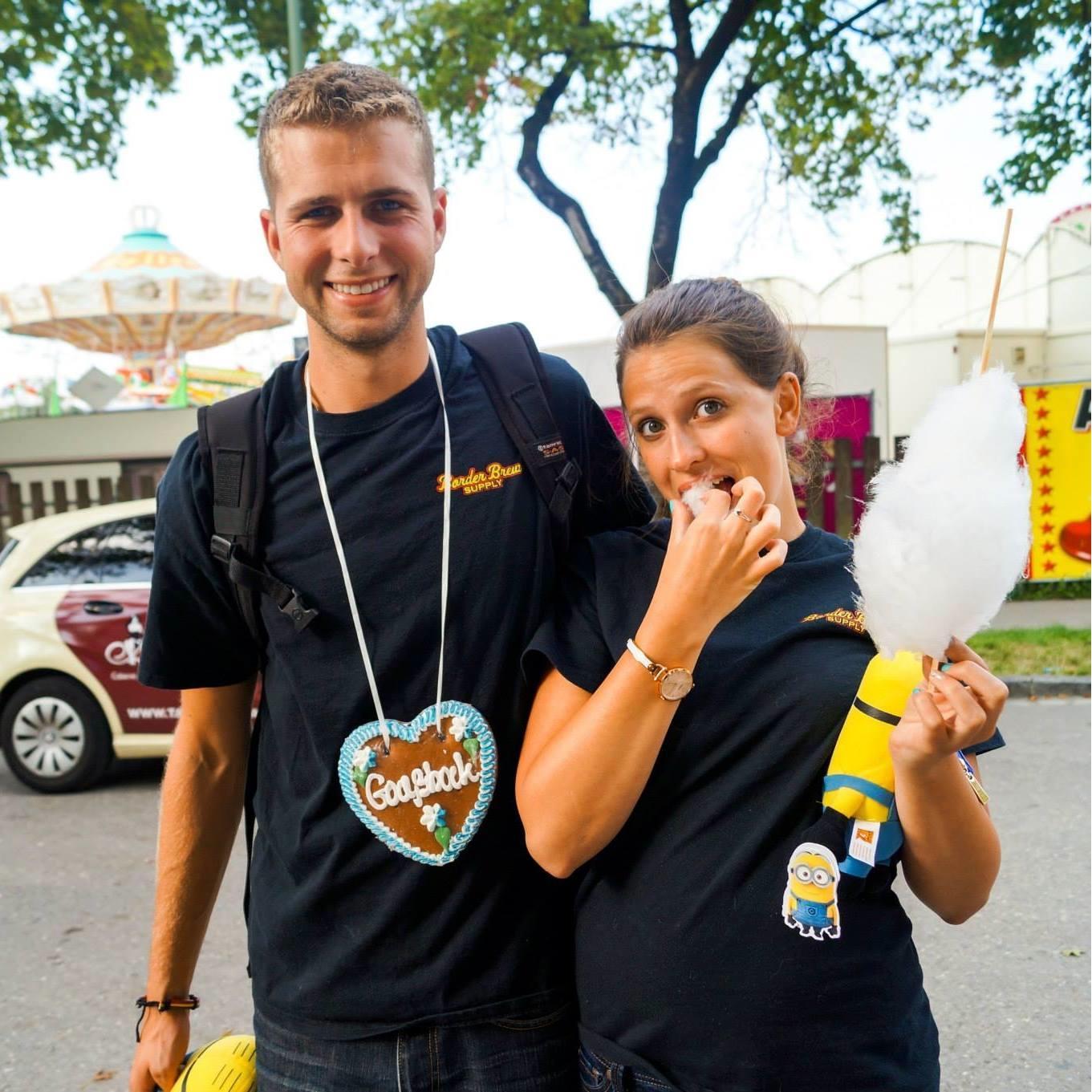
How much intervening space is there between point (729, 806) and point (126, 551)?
6.71 metres

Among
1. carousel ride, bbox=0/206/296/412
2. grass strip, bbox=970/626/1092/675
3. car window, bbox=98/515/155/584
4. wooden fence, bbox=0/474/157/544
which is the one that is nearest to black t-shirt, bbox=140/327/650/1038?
car window, bbox=98/515/155/584

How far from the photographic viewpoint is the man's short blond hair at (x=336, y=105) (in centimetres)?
180

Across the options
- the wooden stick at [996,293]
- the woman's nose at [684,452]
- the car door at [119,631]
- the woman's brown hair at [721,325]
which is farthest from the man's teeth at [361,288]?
the car door at [119,631]

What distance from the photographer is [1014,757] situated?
7.35 m

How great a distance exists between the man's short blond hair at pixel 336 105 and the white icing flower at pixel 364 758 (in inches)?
36.1

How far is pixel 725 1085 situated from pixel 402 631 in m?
0.77

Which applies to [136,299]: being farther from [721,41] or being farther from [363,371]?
[363,371]

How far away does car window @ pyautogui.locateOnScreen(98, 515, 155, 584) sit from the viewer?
7.45 m

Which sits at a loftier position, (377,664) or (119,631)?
(377,664)

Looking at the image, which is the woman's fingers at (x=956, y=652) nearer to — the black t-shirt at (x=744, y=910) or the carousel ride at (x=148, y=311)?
the black t-shirt at (x=744, y=910)

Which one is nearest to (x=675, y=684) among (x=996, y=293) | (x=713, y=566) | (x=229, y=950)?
(x=713, y=566)

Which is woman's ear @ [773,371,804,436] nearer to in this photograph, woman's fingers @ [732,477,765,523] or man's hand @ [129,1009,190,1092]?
woman's fingers @ [732,477,765,523]

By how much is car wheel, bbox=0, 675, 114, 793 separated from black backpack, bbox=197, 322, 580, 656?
20.2 ft

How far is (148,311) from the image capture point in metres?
25.7
